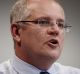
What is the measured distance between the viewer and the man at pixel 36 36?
1.25 meters

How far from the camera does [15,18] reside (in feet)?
4.44

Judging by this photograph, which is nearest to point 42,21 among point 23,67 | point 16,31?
point 16,31

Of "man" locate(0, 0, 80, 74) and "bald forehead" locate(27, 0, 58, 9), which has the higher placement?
"bald forehead" locate(27, 0, 58, 9)

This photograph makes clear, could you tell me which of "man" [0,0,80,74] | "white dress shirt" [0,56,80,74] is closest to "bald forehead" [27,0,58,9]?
"man" [0,0,80,74]

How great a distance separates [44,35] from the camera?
4.07 ft

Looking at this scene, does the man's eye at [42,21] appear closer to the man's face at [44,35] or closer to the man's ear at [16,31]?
the man's face at [44,35]

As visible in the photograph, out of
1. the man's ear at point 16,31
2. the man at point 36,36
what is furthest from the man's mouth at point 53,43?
the man's ear at point 16,31

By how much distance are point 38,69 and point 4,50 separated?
44.7 inches

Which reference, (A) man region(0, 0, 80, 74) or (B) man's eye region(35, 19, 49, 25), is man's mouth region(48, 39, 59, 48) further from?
(B) man's eye region(35, 19, 49, 25)

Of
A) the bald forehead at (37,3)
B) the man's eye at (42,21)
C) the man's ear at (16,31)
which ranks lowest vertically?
the man's ear at (16,31)

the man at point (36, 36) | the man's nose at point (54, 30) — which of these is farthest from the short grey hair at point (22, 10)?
the man's nose at point (54, 30)

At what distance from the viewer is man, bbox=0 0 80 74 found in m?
Answer: 1.25

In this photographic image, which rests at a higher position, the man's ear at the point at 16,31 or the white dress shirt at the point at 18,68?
the man's ear at the point at 16,31

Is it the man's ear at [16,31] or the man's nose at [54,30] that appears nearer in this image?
the man's nose at [54,30]
